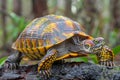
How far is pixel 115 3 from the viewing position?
12.4 metres

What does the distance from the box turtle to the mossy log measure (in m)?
0.09

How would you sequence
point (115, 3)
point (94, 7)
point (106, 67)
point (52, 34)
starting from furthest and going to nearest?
point (115, 3), point (94, 7), point (52, 34), point (106, 67)

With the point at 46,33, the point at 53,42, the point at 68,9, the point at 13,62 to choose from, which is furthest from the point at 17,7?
the point at 53,42

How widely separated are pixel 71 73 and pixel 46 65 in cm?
25

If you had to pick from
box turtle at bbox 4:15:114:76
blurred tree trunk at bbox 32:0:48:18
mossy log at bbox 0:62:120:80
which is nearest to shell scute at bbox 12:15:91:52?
box turtle at bbox 4:15:114:76

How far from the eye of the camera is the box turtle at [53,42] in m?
3.24

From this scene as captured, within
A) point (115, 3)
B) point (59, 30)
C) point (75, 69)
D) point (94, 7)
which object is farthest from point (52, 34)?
point (115, 3)

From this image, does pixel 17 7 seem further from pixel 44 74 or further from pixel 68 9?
pixel 44 74

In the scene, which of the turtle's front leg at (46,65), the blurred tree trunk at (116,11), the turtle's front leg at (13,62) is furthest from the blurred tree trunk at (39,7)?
the turtle's front leg at (46,65)

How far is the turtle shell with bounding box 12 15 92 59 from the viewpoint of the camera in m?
3.35

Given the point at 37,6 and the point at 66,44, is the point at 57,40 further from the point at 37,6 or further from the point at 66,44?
the point at 37,6

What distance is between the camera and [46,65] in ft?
10.5

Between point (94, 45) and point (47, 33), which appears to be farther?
point (47, 33)

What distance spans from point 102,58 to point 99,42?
26cm
